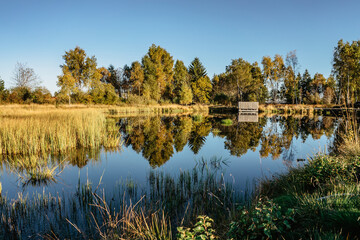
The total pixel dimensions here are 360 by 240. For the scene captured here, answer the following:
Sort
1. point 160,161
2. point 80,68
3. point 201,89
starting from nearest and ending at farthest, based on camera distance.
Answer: point 160,161 → point 80,68 → point 201,89

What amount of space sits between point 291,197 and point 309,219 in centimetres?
105

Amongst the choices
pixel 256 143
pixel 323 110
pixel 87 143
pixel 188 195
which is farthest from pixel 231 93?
pixel 188 195

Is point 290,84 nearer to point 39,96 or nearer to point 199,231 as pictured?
point 39,96

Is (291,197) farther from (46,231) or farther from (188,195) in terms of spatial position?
(46,231)

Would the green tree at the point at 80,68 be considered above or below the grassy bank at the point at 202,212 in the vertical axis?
above

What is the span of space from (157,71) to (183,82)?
29.2 feet

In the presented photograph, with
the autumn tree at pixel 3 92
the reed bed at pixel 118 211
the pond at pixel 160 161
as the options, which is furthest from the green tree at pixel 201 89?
the reed bed at pixel 118 211

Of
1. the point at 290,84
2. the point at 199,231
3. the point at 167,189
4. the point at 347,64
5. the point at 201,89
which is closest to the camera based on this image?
the point at 199,231

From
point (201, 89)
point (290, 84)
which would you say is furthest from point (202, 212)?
point (290, 84)

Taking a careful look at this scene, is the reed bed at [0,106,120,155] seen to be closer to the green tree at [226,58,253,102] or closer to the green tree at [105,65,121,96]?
the green tree at [226,58,253,102]

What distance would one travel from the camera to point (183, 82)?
46531 mm

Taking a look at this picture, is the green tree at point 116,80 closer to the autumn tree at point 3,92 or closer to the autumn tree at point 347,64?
the autumn tree at point 3,92

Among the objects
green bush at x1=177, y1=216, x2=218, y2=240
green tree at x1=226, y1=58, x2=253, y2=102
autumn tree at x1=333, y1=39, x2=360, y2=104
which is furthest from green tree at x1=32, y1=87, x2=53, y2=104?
autumn tree at x1=333, y1=39, x2=360, y2=104

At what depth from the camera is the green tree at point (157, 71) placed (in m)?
46.3
